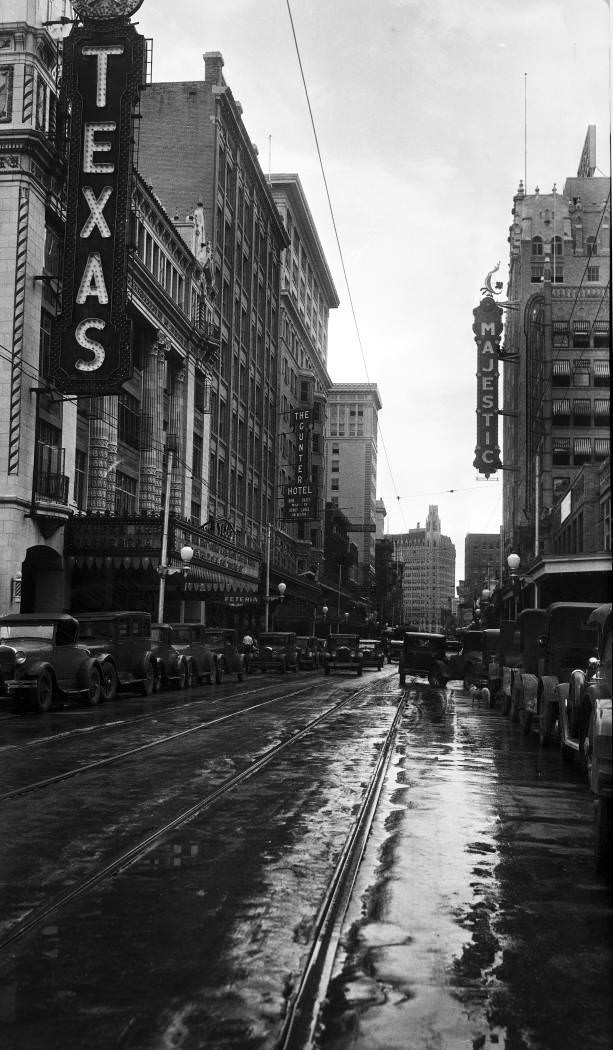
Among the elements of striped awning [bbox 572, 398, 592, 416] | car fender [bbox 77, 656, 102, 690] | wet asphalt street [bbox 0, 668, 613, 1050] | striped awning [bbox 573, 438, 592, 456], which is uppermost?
striped awning [bbox 572, 398, 592, 416]

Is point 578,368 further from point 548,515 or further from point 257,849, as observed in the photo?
point 257,849

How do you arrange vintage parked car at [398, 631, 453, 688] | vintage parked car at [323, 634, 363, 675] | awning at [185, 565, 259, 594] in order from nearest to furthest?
vintage parked car at [398, 631, 453, 688]
awning at [185, 565, 259, 594]
vintage parked car at [323, 634, 363, 675]

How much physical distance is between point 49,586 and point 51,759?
2627 centimetres

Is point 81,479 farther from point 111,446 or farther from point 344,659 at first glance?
point 344,659

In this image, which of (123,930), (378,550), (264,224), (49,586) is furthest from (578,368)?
(378,550)

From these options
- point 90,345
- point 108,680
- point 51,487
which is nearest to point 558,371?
point 90,345

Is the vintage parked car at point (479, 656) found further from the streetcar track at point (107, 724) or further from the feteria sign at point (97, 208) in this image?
the feteria sign at point (97, 208)

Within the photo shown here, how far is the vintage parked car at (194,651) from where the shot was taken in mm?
33719

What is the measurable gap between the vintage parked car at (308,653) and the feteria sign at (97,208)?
21682 mm

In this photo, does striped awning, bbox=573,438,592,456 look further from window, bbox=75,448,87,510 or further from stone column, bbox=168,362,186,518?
window, bbox=75,448,87,510

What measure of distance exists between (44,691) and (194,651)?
41.6 feet

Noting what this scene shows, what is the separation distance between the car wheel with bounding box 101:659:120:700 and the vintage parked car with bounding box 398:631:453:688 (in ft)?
61.1

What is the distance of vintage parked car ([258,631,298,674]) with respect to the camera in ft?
157

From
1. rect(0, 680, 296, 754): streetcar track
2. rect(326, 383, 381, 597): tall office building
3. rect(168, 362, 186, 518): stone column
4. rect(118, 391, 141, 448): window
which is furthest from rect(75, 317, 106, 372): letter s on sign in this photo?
Answer: rect(326, 383, 381, 597): tall office building
